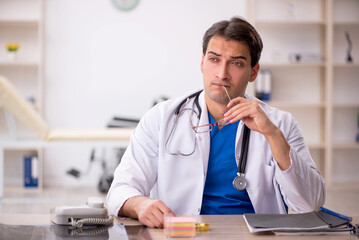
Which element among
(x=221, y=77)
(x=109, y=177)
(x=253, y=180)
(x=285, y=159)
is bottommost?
(x=109, y=177)

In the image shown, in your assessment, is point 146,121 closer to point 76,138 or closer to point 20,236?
point 20,236

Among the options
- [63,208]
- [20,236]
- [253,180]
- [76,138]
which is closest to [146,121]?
[253,180]

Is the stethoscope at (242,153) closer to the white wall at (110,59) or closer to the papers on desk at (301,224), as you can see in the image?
the papers on desk at (301,224)

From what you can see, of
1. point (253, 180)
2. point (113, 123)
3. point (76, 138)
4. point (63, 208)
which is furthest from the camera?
point (113, 123)

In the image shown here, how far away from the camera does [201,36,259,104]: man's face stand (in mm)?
1972

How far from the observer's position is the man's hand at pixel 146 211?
153 cm

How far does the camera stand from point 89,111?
5859mm

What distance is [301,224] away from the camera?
1.46 metres

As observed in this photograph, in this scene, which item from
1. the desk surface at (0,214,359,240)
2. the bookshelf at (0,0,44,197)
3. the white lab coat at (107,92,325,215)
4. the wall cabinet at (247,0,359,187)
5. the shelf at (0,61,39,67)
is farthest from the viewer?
the wall cabinet at (247,0,359,187)

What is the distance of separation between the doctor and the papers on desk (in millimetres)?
294

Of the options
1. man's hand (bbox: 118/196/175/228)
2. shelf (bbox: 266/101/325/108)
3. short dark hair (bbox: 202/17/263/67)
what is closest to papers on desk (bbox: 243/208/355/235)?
man's hand (bbox: 118/196/175/228)

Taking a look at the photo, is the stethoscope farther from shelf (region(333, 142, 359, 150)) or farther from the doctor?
shelf (region(333, 142, 359, 150))

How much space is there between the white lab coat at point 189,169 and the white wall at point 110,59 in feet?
12.6

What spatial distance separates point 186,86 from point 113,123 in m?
1.09
